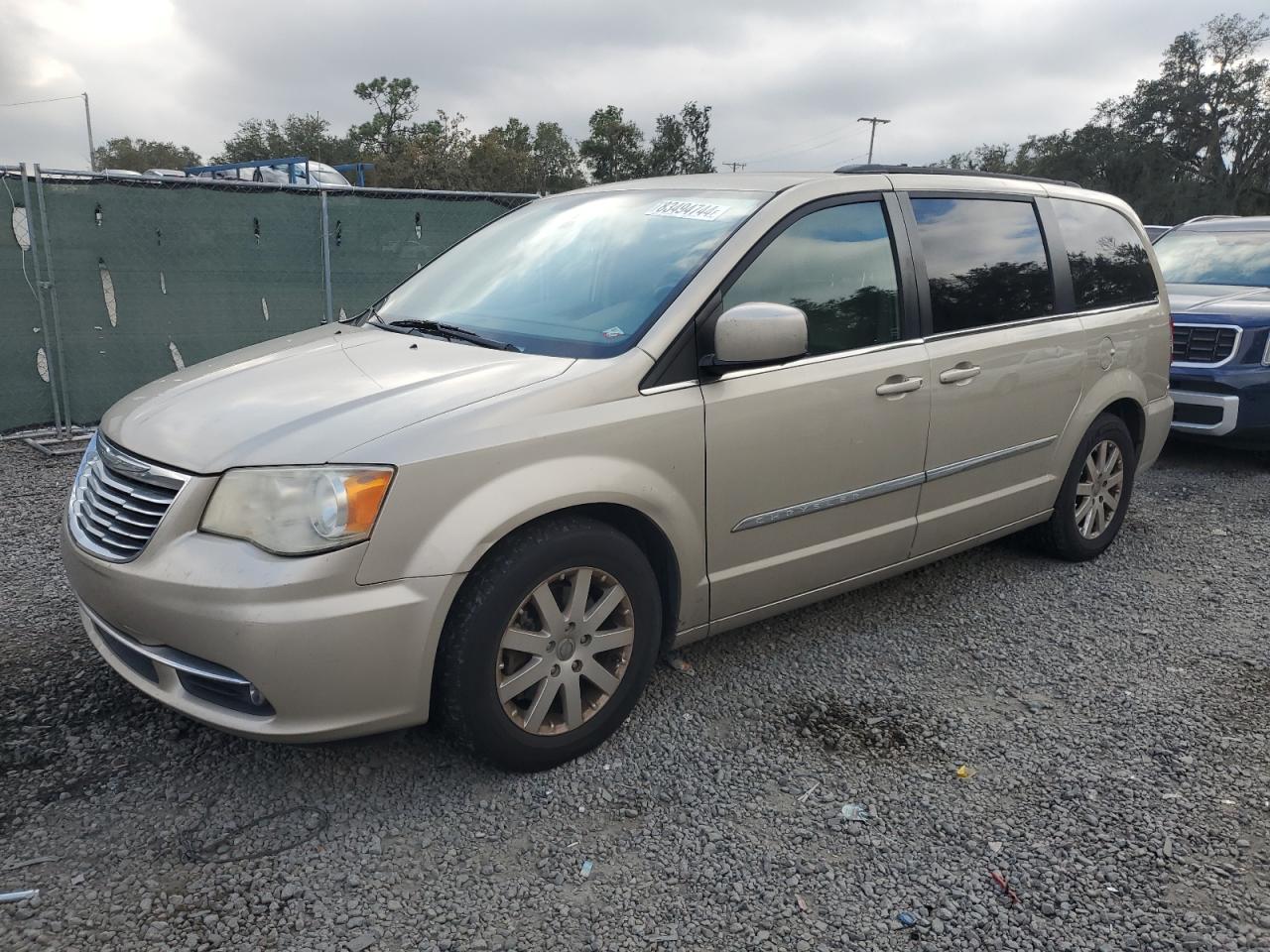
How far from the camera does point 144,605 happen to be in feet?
8.49

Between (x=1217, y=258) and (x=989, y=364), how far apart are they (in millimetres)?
5529

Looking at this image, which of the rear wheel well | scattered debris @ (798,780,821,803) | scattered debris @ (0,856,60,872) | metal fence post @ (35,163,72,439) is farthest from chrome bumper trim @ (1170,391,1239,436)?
metal fence post @ (35,163,72,439)

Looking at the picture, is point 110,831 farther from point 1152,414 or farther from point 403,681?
point 1152,414

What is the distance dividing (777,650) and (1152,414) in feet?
8.61

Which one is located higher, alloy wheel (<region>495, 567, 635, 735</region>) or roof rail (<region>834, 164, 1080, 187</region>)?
roof rail (<region>834, 164, 1080, 187</region>)

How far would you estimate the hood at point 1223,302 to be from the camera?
696 cm

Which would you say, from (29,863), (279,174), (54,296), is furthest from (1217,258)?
(279,174)

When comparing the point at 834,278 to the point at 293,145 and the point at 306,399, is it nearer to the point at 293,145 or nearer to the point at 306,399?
the point at 306,399

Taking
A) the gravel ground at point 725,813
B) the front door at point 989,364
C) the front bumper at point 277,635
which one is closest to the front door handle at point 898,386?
the front door at point 989,364

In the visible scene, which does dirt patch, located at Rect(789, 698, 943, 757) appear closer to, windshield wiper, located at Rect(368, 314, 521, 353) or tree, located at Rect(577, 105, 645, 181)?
windshield wiper, located at Rect(368, 314, 521, 353)

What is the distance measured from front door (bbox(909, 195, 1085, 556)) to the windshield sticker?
875mm

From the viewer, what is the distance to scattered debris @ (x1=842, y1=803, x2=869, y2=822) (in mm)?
2807

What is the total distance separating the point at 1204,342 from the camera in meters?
7.09

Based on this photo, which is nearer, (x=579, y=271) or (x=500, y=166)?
(x=579, y=271)
